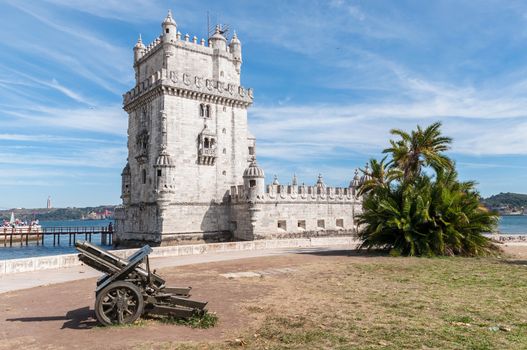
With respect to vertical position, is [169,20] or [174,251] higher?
[169,20]

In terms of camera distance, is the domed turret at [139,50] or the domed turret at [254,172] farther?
the domed turret at [139,50]

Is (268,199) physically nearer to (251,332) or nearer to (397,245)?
(397,245)

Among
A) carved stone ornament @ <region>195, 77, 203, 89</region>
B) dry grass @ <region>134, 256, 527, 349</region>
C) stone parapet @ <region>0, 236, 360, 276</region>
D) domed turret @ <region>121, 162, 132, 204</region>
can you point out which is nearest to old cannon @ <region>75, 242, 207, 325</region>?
dry grass @ <region>134, 256, 527, 349</region>

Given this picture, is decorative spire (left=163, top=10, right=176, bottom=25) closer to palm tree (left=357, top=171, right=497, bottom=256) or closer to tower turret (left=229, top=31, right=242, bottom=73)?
tower turret (left=229, top=31, right=242, bottom=73)

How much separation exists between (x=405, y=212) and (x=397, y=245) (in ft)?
5.67

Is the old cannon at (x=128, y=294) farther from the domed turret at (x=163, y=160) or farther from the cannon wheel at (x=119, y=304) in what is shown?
the domed turret at (x=163, y=160)

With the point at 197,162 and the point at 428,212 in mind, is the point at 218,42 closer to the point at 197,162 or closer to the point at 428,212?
the point at 197,162

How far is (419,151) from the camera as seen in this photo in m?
23.8

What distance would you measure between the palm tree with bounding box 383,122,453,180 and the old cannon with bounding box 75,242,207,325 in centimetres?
1746

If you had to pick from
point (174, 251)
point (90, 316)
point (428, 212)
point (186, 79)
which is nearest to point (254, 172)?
point (186, 79)

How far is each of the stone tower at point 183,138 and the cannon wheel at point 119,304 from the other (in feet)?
83.2

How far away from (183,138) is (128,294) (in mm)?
27818

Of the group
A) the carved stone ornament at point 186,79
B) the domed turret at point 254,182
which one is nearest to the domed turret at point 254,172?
the domed turret at point 254,182

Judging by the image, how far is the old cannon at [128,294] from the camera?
28.2 ft
